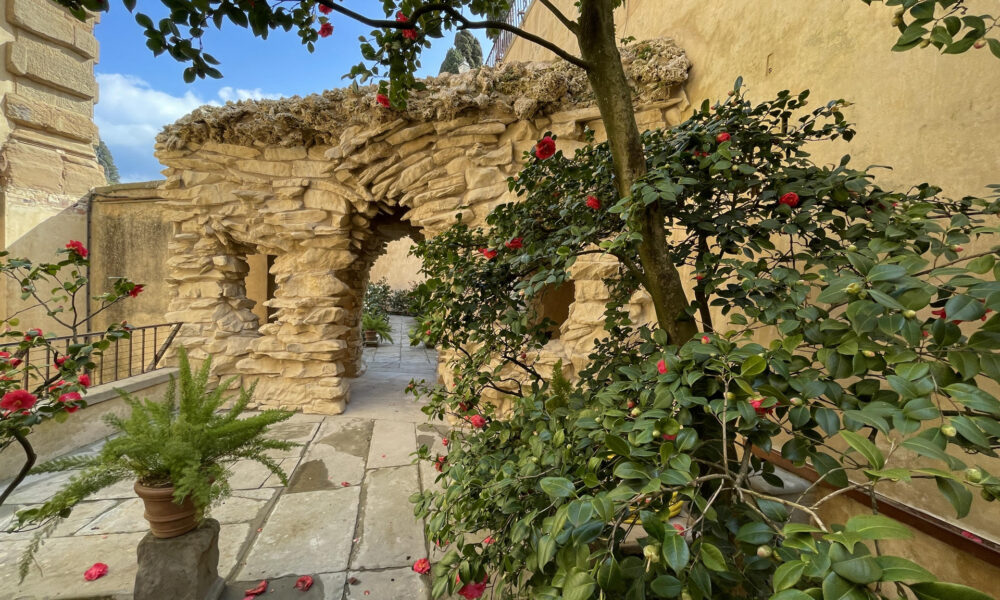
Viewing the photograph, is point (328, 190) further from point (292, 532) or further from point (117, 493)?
point (292, 532)

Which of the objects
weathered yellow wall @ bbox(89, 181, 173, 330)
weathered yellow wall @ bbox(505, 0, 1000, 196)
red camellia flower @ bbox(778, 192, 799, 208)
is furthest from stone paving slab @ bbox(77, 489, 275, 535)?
weathered yellow wall @ bbox(89, 181, 173, 330)

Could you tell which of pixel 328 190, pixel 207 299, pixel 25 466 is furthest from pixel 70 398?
pixel 207 299

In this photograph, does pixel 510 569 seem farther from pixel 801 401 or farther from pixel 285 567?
pixel 285 567

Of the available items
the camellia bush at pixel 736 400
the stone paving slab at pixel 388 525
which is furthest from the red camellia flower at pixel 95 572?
the camellia bush at pixel 736 400

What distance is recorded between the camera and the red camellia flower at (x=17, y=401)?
4.21 ft

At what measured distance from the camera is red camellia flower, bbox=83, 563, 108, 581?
1.68m

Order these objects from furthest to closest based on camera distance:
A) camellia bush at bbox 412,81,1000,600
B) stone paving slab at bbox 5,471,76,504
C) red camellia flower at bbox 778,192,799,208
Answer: stone paving slab at bbox 5,471,76,504 < red camellia flower at bbox 778,192,799,208 < camellia bush at bbox 412,81,1000,600

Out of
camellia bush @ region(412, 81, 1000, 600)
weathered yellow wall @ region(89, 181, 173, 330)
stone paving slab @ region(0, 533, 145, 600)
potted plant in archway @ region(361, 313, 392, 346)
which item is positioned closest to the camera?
camellia bush @ region(412, 81, 1000, 600)

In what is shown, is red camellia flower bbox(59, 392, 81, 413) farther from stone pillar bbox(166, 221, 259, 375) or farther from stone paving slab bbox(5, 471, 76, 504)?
stone pillar bbox(166, 221, 259, 375)

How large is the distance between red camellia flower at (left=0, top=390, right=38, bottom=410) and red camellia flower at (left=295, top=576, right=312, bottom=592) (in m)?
1.25

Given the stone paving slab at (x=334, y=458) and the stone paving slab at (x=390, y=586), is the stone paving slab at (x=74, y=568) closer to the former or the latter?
the stone paving slab at (x=334, y=458)

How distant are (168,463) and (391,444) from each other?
76.3 inches

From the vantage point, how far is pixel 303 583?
1665 millimetres

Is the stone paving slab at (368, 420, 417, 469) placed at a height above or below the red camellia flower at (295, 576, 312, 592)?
below
